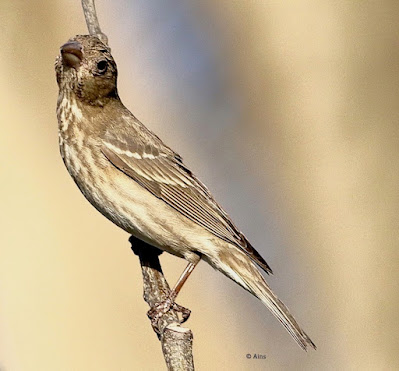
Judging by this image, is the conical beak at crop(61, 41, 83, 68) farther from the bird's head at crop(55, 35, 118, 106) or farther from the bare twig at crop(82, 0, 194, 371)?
the bare twig at crop(82, 0, 194, 371)

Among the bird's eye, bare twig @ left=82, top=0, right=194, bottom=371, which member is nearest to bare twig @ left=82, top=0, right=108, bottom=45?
bare twig @ left=82, top=0, right=194, bottom=371

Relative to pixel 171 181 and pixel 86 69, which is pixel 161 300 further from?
pixel 86 69

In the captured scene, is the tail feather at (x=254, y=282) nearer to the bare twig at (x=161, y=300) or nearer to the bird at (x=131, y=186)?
the bird at (x=131, y=186)

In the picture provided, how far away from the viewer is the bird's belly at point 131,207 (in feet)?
11.3

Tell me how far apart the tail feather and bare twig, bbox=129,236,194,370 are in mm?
236

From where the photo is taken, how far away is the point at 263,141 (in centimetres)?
432

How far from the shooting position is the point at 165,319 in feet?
10.9

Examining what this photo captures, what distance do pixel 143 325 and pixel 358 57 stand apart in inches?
62.1

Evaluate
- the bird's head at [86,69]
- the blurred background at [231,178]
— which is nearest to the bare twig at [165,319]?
the blurred background at [231,178]

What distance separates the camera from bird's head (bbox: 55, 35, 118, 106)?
3418 millimetres

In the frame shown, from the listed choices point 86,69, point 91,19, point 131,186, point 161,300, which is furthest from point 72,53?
point 161,300

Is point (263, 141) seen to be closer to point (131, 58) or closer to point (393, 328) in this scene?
point (131, 58)

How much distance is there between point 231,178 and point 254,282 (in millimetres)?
839

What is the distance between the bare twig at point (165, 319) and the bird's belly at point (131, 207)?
0.10m
